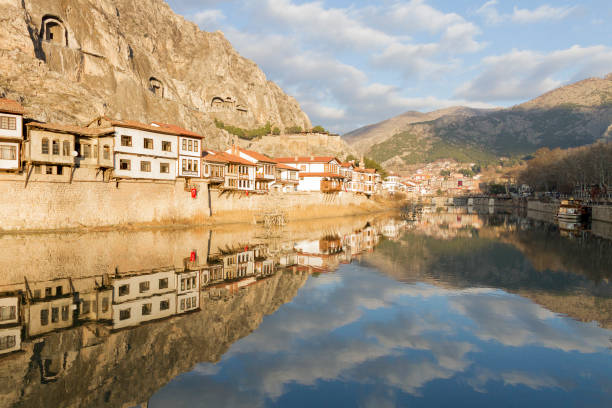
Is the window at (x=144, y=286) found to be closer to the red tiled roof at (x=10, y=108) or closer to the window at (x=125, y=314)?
the window at (x=125, y=314)

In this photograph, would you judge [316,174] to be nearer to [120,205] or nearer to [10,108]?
[120,205]

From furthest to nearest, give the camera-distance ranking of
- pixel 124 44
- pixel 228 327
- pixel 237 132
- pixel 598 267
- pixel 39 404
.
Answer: pixel 237 132, pixel 124 44, pixel 598 267, pixel 228 327, pixel 39 404

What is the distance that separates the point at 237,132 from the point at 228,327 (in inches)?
4696

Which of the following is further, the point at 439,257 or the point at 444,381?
the point at 439,257


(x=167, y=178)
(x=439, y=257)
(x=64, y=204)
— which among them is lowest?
(x=439, y=257)

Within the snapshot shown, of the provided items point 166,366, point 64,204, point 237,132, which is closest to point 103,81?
point 237,132

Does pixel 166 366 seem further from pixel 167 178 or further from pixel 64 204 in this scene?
pixel 167 178

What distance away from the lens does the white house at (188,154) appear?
159 feet

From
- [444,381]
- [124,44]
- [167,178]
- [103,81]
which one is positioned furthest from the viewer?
[124,44]

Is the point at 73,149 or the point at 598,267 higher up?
the point at 73,149

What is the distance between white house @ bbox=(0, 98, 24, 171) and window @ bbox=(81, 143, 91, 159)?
621 centimetres

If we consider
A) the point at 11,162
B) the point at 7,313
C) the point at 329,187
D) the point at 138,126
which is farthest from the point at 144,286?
the point at 329,187

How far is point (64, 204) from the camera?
125 feet

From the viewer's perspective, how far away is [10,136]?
34.4m
